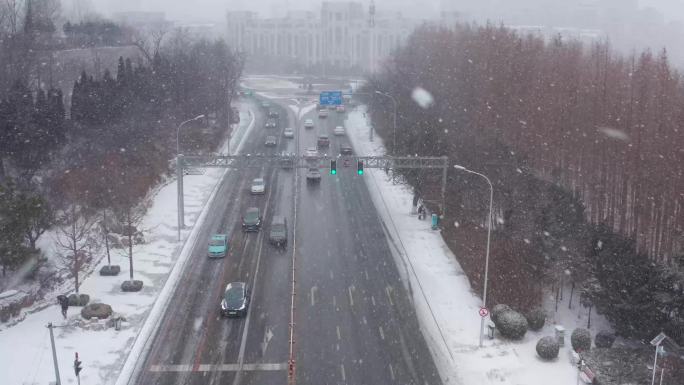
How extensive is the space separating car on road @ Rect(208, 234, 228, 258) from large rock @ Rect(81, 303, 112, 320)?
334 inches

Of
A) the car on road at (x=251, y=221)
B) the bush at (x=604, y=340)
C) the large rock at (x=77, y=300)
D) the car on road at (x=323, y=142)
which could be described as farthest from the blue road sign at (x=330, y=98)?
the bush at (x=604, y=340)

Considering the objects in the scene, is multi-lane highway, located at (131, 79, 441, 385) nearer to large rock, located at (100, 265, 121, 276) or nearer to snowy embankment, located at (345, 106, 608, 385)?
snowy embankment, located at (345, 106, 608, 385)

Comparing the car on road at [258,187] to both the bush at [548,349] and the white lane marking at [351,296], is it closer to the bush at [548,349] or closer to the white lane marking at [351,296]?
the white lane marking at [351,296]

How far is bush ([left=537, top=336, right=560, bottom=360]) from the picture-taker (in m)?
25.1

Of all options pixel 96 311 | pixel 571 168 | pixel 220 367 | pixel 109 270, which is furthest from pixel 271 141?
pixel 220 367

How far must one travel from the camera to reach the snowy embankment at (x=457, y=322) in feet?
79.6

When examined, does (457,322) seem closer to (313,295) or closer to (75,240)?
(313,295)

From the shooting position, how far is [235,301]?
94.0ft

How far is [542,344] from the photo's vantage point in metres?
25.2

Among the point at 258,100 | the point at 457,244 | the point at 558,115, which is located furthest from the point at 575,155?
the point at 258,100

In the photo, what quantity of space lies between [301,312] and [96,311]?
331 inches

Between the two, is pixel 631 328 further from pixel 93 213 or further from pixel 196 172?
pixel 196 172

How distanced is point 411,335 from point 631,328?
8.37m

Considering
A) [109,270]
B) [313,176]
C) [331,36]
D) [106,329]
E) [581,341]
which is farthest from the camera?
[331,36]
